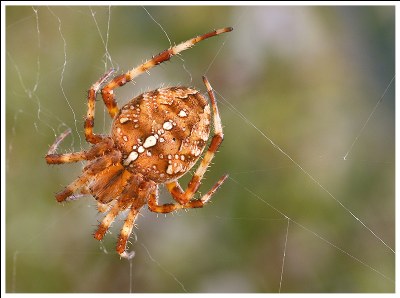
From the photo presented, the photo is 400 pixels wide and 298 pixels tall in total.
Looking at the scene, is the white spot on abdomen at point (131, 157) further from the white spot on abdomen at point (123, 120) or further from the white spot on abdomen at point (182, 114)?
the white spot on abdomen at point (182, 114)

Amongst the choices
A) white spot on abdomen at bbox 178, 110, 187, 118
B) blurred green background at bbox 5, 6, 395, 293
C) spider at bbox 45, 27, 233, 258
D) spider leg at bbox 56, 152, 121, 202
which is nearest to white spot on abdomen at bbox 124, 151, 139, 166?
spider at bbox 45, 27, 233, 258

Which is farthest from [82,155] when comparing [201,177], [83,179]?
[201,177]

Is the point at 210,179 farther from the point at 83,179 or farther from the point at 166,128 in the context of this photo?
the point at 166,128

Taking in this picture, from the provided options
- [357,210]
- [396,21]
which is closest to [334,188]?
[357,210]

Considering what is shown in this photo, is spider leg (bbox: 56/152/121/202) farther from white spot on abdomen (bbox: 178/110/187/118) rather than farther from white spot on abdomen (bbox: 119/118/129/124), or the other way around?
white spot on abdomen (bbox: 178/110/187/118)

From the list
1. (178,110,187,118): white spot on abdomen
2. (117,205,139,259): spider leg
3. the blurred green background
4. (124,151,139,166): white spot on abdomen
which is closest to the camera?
(178,110,187,118): white spot on abdomen

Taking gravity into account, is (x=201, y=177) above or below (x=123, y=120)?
below
